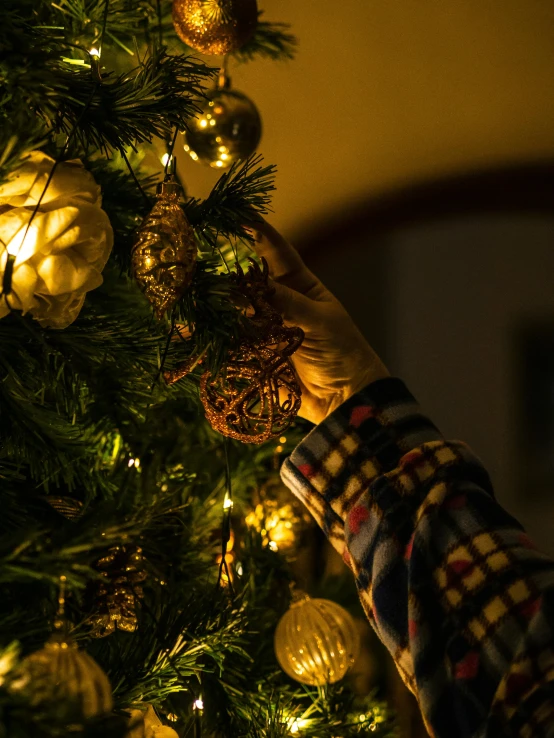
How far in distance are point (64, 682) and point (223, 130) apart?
1.79 ft

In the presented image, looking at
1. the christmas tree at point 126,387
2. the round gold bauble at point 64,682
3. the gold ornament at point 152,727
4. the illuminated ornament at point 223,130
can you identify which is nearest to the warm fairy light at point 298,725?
the christmas tree at point 126,387

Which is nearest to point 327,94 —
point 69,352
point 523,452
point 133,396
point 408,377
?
point 408,377

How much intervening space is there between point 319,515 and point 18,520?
22cm

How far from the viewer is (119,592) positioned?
479 millimetres

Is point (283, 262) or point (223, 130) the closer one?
point (283, 262)

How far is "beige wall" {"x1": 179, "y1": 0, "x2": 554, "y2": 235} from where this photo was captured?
1.17 m

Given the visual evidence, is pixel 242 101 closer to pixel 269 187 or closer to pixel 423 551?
pixel 269 187

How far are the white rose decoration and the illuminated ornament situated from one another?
0.36m

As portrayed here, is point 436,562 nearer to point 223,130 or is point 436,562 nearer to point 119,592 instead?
point 119,592

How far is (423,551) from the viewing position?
0.46 metres

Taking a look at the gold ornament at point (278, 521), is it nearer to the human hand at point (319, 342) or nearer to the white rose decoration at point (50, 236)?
the human hand at point (319, 342)

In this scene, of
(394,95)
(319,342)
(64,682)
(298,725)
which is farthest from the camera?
(394,95)

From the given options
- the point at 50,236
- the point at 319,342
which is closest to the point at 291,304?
the point at 319,342

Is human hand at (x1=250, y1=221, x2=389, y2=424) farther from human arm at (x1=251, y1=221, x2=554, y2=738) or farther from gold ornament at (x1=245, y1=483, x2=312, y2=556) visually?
gold ornament at (x1=245, y1=483, x2=312, y2=556)
